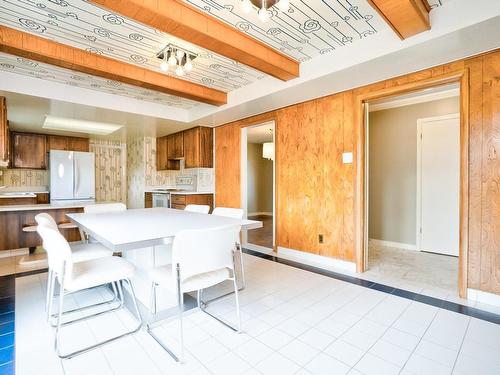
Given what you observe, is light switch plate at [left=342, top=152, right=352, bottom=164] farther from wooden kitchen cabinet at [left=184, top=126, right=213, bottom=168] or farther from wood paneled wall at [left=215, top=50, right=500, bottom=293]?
wooden kitchen cabinet at [left=184, top=126, right=213, bottom=168]

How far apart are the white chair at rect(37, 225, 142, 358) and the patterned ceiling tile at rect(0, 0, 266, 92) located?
154cm

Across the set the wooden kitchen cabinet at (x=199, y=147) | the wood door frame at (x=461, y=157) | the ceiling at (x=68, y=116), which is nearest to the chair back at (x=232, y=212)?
the wood door frame at (x=461, y=157)

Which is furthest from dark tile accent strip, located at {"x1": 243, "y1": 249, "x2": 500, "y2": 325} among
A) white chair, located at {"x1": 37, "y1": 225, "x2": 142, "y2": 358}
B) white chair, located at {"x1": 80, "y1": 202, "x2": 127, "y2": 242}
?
white chair, located at {"x1": 80, "y1": 202, "x2": 127, "y2": 242}

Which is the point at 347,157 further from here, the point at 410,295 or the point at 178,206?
the point at 178,206

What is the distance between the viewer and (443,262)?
11.2ft

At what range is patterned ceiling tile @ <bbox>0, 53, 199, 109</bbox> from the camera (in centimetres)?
271

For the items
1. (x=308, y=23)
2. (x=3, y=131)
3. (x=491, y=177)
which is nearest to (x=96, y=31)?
(x=308, y=23)

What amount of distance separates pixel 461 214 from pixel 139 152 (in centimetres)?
577

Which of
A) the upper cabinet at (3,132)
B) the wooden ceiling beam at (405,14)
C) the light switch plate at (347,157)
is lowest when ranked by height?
the light switch plate at (347,157)

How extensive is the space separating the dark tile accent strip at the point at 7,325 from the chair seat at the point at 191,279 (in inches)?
33.5

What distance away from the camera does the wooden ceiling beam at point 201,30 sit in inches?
65.7

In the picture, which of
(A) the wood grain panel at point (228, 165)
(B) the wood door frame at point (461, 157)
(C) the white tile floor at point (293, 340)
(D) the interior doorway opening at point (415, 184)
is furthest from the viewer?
(A) the wood grain panel at point (228, 165)

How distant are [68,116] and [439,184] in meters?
5.52

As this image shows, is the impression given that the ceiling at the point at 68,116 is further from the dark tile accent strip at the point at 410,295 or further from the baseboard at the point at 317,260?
the dark tile accent strip at the point at 410,295
